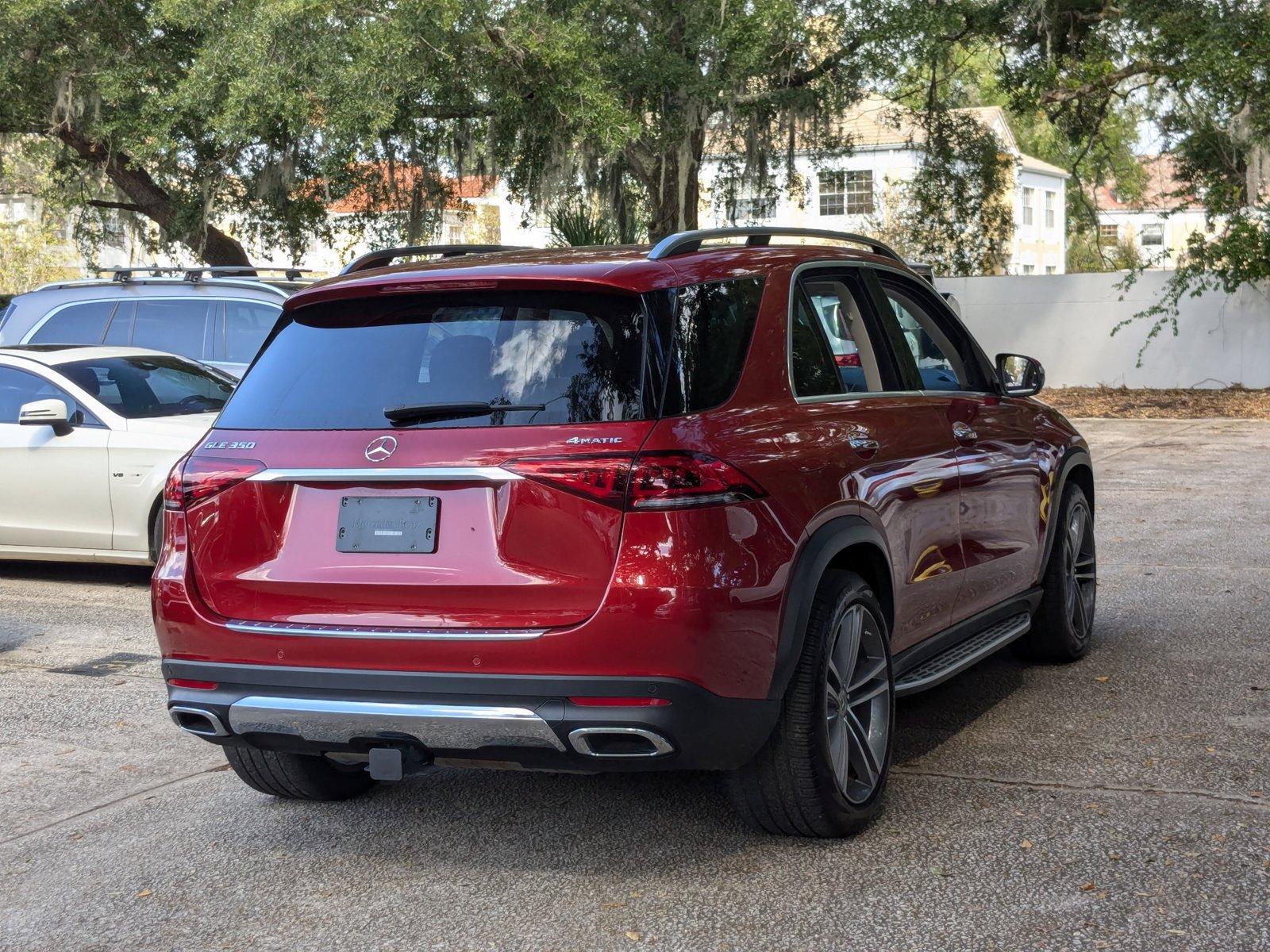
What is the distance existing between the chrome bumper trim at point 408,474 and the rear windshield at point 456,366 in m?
0.15

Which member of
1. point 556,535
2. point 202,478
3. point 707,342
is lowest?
point 556,535

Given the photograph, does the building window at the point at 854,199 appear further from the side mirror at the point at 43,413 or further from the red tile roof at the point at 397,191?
the side mirror at the point at 43,413

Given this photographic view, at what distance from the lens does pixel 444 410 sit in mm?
4219

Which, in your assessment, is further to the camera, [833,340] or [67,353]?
[67,353]

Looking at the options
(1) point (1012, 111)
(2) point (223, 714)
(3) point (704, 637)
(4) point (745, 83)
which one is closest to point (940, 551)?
(3) point (704, 637)

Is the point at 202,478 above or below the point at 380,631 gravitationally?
above

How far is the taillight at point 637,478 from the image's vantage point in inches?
157

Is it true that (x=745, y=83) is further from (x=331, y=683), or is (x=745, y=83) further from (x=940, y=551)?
(x=331, y=683)

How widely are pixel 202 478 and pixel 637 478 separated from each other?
54.6 inches

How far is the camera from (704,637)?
13.1 feet

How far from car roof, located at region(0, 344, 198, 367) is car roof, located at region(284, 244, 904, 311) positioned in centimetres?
605

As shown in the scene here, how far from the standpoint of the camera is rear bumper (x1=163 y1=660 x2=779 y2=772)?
396 centimetres

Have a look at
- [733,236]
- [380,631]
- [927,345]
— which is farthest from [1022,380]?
[380,631]

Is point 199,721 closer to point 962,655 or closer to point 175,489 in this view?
point 175,489
